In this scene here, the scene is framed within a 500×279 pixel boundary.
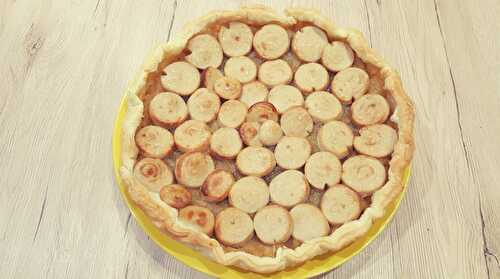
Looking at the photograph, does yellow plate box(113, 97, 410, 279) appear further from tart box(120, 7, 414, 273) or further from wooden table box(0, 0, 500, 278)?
wooden table box(0, 0, 500, 278)

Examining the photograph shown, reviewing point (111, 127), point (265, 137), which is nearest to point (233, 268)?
point (265, 137)

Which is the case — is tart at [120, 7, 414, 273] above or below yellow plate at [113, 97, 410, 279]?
above

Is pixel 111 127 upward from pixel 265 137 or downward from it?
downward

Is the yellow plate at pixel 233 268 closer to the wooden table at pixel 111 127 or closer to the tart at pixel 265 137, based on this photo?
the tart at pixel 265 137

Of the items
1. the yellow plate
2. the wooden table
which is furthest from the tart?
the wooden table

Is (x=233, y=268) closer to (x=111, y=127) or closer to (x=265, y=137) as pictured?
(x=265, y=137)

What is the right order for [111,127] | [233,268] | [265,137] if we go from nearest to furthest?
[233,268] < [265,137] < [111,127]

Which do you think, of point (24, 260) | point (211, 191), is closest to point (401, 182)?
point (211, 191)
